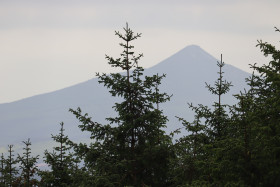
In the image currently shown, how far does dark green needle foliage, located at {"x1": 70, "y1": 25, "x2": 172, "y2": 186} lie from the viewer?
11.7 m

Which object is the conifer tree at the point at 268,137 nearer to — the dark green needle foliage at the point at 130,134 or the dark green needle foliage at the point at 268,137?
the dark green needle foliage at the point at 268,137

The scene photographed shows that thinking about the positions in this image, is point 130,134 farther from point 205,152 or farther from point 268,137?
point 268,137

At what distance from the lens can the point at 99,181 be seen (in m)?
11.0

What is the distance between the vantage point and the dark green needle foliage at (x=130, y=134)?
11656 millimetres

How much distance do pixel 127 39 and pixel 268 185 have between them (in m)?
6.12

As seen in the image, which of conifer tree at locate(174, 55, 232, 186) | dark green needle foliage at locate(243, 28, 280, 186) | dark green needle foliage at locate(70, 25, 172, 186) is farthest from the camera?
dark green needle foliage at locate(70, 25, 172, 186)

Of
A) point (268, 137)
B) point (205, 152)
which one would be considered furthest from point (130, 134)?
point (268, 137)

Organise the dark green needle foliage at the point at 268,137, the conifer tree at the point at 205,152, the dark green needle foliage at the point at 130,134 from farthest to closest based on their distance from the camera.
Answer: the dark green needle foliage at the point at 130,134 → the conifer tree at the point at 205,152 → the dark green needle foliage at the point at 268,137

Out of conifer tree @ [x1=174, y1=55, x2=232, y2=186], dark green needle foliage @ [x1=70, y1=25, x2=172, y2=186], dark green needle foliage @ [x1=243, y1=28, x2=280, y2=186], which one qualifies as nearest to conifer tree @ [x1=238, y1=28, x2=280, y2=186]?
dark green needle foliage @ [x1=243, y1=28, x2=280, y2=186]

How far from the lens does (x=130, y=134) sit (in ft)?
39.4

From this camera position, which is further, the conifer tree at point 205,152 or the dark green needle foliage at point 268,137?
the conifer tree at point 205,152

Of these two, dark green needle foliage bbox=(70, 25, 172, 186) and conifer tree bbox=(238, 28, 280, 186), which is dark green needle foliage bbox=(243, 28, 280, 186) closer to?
conifer tree bbox=(238, 28, 280, 186)

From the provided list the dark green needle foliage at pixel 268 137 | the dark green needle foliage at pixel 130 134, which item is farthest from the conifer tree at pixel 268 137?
the dark green needle foliage at pixel 130 134

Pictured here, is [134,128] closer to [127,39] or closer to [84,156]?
[84,156]
